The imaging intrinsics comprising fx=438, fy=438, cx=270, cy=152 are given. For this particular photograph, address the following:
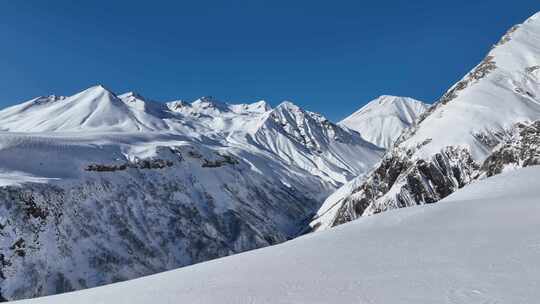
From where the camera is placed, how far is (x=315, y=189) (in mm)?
175125

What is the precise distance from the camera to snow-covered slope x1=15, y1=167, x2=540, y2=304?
13.4 meters

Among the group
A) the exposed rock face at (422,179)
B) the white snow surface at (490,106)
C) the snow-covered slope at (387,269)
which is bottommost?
the snow-covered slope at (387,269)

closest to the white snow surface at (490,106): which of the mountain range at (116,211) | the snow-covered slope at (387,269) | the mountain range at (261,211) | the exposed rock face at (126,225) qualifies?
the mountain range at (261,211)

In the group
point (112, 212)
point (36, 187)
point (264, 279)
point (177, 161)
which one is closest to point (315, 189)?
point (177, 161)

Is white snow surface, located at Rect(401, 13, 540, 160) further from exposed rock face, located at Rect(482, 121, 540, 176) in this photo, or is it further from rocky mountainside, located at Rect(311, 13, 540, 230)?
exposed rock face, located at Rect(482, 121, 540, 176)

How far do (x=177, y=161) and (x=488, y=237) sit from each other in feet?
327

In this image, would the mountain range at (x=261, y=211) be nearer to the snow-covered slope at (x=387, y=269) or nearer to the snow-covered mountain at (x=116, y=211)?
the snow-covered slope at (x=387, y=269)

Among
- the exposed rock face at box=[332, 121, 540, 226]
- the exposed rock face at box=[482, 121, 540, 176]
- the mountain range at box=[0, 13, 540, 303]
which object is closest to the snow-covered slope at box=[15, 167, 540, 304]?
the mountain range at box=[0, 13, 540, 303]

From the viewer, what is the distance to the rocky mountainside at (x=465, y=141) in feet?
249

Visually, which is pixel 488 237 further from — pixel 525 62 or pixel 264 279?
pixel 525 62

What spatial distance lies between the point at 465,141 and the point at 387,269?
73.4 m

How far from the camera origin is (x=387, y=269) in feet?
52.1

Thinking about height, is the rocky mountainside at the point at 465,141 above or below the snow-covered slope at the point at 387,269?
above

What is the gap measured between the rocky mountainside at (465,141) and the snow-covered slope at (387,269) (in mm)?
52624
